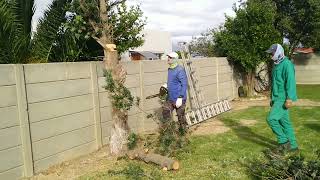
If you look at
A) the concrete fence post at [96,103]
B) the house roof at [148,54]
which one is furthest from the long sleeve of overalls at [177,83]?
the house roof at [148,54]

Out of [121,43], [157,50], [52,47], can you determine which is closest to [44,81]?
[52,47]

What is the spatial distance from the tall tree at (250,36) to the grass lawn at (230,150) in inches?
183

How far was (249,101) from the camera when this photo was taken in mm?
15734

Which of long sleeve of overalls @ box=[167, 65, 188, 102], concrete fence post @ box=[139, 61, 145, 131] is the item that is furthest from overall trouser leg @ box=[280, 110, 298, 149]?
concrete fence post @ box=[139, 61, 145, 131]

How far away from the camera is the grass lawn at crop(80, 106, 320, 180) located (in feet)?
20.8

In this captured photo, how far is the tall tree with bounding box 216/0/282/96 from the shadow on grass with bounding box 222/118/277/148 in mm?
4907

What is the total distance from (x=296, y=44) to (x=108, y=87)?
15996 mm

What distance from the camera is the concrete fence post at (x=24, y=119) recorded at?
6.27 meters

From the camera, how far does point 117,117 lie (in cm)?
750

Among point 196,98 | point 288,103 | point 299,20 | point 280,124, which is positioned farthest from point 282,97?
point 299,20

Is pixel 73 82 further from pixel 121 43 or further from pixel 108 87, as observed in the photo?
pixel 121 43

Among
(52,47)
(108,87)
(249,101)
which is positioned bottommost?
(249,101)

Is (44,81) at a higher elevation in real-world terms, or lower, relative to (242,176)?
higher

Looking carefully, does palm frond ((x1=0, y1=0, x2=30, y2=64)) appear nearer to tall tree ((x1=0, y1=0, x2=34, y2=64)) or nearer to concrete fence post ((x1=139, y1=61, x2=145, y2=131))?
tall tree ((x1=0, y1=0, x2=34, y2=64))
